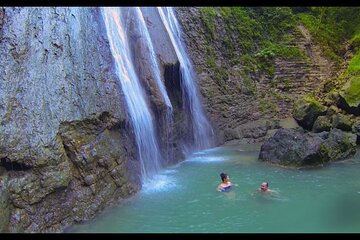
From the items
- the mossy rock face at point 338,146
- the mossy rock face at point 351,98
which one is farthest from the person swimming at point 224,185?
the mossy rock face at point 351,98

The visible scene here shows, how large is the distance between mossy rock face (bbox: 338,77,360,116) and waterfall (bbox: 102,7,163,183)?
932 cm

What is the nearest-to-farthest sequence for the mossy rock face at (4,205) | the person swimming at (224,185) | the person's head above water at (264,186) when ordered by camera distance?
the mossy rock face at (4,205), the person's head above water at (264,186), the person swimming at (224,185)

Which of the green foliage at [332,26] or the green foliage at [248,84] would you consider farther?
the green foliage at [332,26]

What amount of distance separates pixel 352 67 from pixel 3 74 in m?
17.4

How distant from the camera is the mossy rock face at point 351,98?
17625 millimetres

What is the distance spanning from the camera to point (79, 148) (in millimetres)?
9242

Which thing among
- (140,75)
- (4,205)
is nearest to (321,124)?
(140,75)

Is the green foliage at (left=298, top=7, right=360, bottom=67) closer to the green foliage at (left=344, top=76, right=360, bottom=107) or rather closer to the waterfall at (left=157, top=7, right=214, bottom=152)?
the green foliage at (left=344, top=76, right=360, bottom=107)

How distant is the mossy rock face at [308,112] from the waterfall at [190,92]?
13.0 ft

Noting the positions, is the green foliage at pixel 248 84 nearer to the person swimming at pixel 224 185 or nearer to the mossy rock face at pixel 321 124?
the mossy rock face at pixel 321 124

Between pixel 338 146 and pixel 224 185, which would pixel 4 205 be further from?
pixel 338 146

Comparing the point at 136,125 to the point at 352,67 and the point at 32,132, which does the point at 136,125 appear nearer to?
the point at 32,132

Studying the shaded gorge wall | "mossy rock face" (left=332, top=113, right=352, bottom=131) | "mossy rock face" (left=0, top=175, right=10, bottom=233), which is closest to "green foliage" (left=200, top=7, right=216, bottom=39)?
"mossy rock face" (left=332, top=113, right=352, bottom=131)

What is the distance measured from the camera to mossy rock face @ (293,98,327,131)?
17.7 meters
